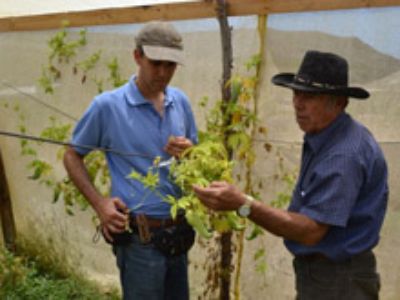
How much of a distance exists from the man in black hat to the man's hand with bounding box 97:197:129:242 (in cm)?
63

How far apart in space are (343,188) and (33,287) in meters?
3.15

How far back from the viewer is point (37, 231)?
5070 mm

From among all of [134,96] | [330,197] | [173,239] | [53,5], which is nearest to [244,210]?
[330,197]

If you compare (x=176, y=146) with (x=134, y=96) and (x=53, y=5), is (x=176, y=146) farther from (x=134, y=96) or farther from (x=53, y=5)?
(x=53, y=5)

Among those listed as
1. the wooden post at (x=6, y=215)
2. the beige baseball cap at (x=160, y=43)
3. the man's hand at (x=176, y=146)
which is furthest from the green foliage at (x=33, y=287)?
the beige baseball cap at (x=160, y=43)

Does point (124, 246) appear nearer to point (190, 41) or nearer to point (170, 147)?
point (170, 147)

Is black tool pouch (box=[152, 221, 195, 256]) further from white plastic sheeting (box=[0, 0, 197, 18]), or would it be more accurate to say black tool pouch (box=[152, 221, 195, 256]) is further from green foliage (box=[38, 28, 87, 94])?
green foliage (box=[38, 28, 87, 94])

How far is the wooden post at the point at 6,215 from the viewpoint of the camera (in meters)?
5.13

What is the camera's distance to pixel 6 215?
518 centimetres

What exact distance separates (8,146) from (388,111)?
3589 millimetres

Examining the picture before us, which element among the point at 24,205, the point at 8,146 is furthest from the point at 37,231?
the point at 8,146

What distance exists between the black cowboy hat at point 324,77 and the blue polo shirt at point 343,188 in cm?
12

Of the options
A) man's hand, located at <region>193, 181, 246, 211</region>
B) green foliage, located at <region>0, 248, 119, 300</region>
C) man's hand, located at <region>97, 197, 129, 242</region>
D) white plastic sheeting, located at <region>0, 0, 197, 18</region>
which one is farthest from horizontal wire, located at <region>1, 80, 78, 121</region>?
man's hand, located at <region>193, 181, 246, 211</region>

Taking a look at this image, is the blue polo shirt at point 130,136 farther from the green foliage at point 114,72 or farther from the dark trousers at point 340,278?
the green foliage at point 114,72
